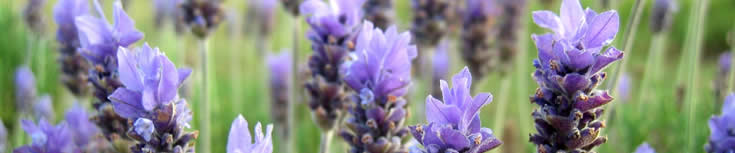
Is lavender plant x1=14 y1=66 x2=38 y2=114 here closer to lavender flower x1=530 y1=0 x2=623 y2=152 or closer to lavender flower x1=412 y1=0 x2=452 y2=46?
lavender flower x1=412 y1=0 x2=452 y2=46

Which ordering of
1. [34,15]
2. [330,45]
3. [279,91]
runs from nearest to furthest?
[330,45] → [34,15] → [279,91]

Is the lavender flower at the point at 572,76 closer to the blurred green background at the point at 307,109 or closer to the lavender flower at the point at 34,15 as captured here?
the blurred green background at the point at 307,109

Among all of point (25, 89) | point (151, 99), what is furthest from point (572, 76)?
point (25, 89)

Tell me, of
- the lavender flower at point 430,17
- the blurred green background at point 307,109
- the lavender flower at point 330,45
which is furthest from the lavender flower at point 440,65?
the lavender flower at point 330,45

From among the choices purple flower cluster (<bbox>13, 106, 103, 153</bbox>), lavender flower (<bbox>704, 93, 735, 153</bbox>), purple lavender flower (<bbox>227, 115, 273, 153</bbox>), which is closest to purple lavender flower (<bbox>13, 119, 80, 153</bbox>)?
purple flower cluster (<bbox>13, 106, 103, 153</bbox>)

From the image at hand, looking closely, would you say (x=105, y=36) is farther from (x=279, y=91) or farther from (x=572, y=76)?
(x=279, y=91)

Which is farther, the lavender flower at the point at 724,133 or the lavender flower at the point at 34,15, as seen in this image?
the lavender flower at the point at 34,15
